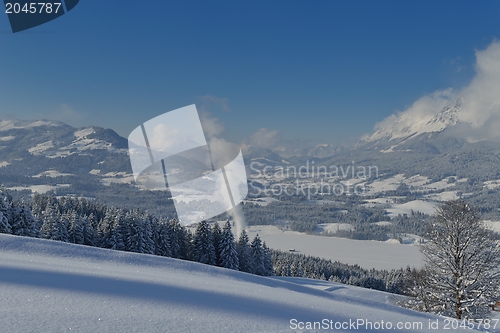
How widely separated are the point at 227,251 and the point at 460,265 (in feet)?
68.3

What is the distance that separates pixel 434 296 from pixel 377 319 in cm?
658

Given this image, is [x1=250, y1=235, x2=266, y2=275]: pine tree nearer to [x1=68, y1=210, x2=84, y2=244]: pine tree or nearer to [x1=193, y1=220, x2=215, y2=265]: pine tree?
[x1=193, y1=220, x2=215, y2=265]: pine tree

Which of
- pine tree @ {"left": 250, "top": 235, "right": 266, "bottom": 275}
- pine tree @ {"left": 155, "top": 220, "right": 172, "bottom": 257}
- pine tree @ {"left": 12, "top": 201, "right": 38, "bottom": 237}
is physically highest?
pine tree @ {"left": 12, "top": 201, "right": 38, "bottom": 237}

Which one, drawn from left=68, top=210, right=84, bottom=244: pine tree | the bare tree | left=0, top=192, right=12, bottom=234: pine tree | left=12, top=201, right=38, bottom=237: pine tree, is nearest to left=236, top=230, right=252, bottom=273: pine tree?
left=68, top=210, right=84, bottom=244: pine tree

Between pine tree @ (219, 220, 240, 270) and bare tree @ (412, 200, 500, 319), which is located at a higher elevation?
bare tree @ (412, 200, 500, 319)

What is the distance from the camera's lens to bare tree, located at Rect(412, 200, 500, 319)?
1063 cm

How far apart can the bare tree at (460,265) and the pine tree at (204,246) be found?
20311 millimetres

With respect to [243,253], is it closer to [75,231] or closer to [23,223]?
[75,231]

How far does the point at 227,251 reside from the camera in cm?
2908

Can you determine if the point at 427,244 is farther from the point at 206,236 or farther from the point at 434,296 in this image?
the point at 206,236

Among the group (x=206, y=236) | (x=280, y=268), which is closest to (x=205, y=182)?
(x=206, y=236)

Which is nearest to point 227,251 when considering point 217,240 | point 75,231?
point 217,240

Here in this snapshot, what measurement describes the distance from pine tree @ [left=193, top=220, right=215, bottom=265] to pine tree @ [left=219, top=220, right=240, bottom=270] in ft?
2.98

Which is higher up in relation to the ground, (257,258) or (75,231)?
(75,231)
